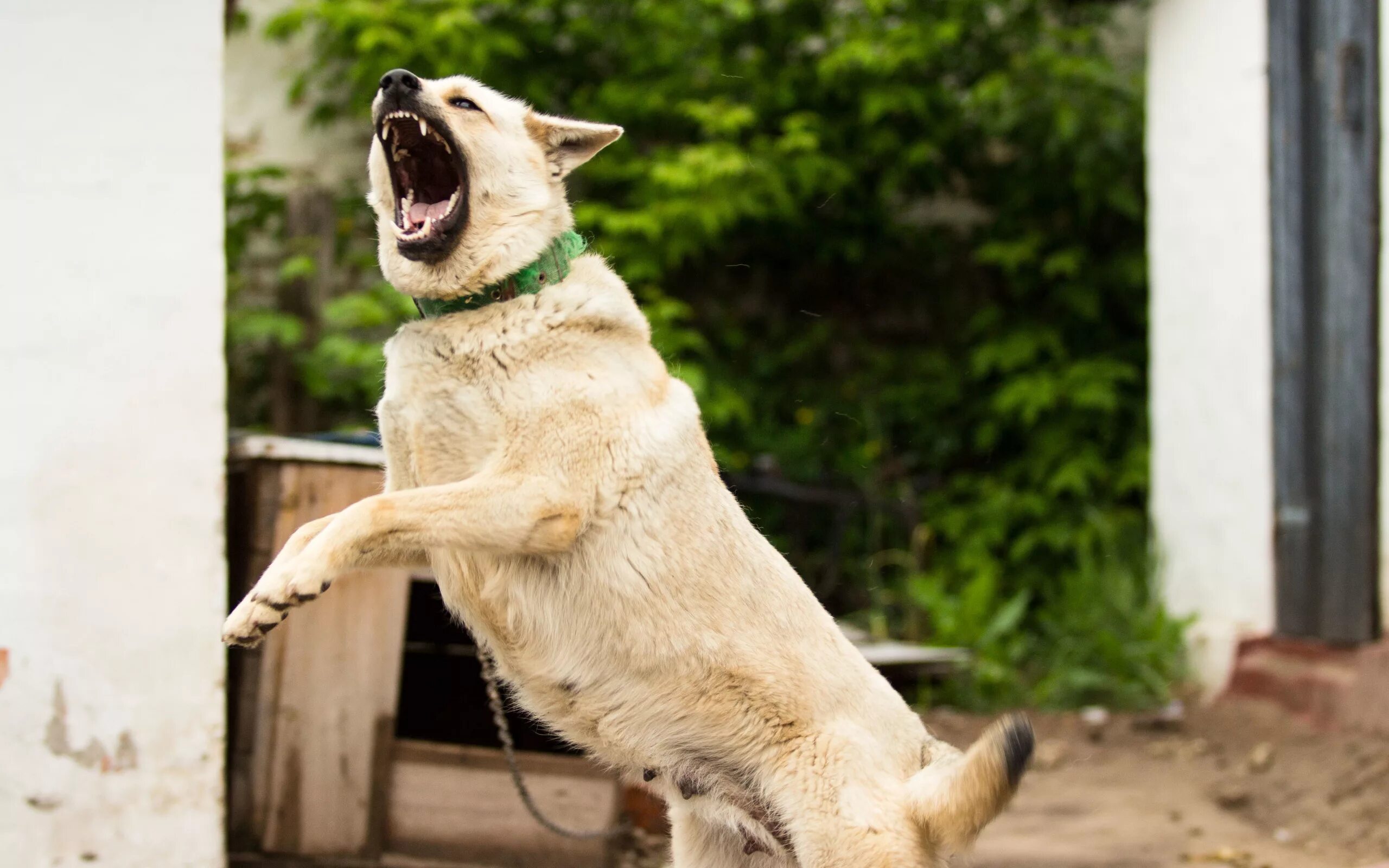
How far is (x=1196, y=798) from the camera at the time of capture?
5035mm

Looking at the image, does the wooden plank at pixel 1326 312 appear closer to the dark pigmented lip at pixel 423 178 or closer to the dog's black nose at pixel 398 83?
the dark pigmented lip at pixel 423 178

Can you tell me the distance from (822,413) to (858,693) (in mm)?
5427

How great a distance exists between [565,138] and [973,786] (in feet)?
5.76

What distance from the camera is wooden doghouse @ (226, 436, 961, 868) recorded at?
391cm

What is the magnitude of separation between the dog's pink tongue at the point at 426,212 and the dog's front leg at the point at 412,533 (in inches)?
25.1

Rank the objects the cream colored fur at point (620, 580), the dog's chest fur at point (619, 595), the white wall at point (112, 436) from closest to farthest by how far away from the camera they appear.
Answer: the cream colored fur at point (620, 580), the dog's chest fur at point (619, 595), the white wall at point (112, 436)

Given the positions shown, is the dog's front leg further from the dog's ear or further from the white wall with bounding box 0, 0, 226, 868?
the white wall with bounding box 0, 0, 226, 868

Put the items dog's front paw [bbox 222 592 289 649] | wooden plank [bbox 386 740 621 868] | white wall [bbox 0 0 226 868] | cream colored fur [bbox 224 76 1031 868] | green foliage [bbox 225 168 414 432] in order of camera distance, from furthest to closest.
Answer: green foliage [bbox 225 168 414 432] → wooden plank [bbox 386 740 621 868] → white wall [bbox 0 0 226 868] → cream colored fur [bbox 224 76 1031 868] → dog's front paw [bbox 222 592 289 649]

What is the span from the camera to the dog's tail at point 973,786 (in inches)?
94.0

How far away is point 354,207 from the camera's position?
7.05m

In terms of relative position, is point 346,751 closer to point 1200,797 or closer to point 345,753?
point 345,753

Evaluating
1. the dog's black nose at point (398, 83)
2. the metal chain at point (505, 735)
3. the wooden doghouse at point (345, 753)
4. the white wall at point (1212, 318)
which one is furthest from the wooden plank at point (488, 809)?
the white wall at point (1212, 318)

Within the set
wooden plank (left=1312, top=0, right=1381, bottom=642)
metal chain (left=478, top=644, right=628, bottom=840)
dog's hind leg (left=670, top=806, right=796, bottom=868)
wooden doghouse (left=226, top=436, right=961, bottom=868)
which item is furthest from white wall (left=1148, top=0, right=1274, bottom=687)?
dog's hind leg (left=670, top=806, right=796, bottom=868)

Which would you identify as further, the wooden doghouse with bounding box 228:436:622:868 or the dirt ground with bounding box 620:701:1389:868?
the dirt ground with bounding box 620:701:1389:868
